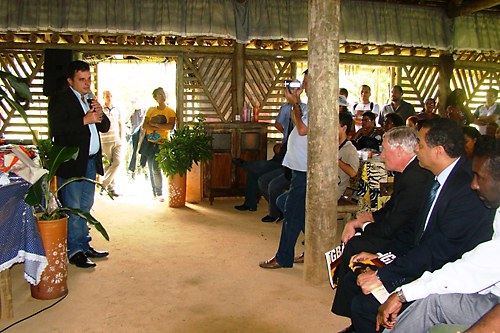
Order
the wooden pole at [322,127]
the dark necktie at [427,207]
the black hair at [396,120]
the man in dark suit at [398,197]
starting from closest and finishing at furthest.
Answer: the dark necktie at [427,207], the man in dark suit at [398,197], the wooden pole at [322,127], the black hair at [396,120]

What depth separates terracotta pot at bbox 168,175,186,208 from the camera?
240 inches

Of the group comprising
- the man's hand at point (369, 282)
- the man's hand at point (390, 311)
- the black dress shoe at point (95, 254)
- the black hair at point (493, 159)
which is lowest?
the black dress shoe at point (95, 254)

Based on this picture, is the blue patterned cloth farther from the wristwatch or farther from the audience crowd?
the wristwatch

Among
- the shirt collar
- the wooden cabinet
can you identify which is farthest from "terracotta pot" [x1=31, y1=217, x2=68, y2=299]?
the wooden cabinet

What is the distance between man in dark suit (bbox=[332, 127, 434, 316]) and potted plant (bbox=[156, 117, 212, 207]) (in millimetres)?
3395

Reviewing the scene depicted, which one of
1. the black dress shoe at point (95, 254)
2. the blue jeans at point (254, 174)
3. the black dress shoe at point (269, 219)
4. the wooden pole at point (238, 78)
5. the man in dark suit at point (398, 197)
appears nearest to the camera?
the man in dark suit at point (398, 197)

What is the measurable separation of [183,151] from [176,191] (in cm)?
55

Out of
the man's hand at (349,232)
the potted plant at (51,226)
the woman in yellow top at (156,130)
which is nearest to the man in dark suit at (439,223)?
the man's hand at (349,232)

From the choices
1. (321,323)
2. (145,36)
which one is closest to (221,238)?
(321,323)

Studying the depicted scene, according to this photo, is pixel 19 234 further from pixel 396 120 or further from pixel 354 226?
pixel 396 120

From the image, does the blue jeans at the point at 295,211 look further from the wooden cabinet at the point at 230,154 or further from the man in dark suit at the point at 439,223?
the wooden cabinet at the point at 230,154

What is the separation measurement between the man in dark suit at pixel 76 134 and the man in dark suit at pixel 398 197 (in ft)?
7.11

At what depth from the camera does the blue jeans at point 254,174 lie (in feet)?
19.2

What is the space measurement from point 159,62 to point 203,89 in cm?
237
